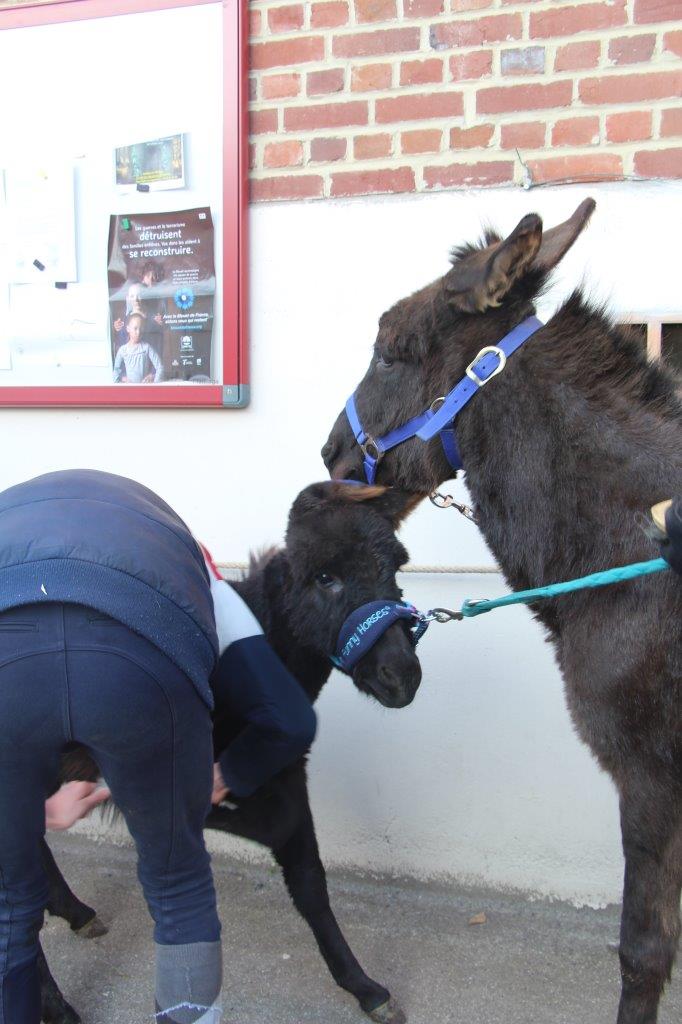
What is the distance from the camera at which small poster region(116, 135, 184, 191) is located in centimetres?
338

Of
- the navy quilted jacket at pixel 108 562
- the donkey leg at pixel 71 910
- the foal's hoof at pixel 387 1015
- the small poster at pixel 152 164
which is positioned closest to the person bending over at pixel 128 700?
the navy quilted jacket at pixel 108 562

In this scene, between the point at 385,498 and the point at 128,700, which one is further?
the point at 385,498

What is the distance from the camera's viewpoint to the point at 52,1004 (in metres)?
2.57

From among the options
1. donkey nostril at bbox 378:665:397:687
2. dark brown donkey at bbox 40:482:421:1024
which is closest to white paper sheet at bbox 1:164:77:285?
dark brown donkey at bbox 40:482:421:1024

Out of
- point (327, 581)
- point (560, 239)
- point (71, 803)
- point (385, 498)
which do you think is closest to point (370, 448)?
point (385, 498)

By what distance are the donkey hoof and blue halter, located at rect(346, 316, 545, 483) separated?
205 centimetres

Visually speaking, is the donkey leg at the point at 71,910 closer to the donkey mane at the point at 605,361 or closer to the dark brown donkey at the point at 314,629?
the dark brown donkey at the point at 314,629

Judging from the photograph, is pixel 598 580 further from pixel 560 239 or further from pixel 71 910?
pixel 71 910

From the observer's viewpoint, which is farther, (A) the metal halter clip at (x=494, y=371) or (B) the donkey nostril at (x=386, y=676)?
(B) the donkey nostril at (x=386, y=676)

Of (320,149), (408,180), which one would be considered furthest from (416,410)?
(320,149)

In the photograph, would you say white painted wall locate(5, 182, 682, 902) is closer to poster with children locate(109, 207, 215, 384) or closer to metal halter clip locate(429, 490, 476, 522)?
poster with children locate(109, 207, 215, 384)

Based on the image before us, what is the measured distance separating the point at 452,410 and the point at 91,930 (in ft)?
7.76

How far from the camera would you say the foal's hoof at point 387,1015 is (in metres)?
2.62

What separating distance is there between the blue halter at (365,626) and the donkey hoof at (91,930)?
63.8 inches
